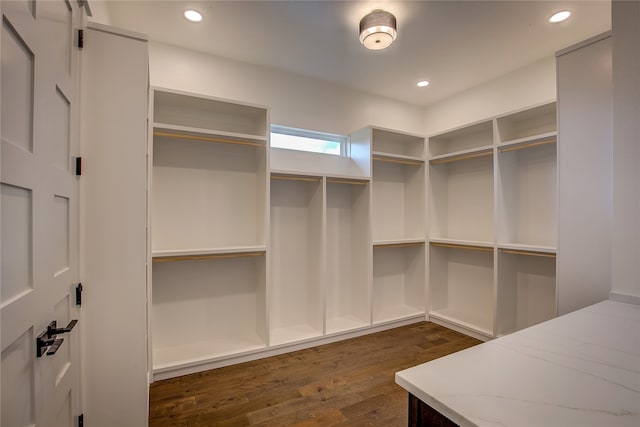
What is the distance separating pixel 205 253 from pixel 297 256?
1.08 m

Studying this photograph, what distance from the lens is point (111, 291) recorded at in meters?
1.57

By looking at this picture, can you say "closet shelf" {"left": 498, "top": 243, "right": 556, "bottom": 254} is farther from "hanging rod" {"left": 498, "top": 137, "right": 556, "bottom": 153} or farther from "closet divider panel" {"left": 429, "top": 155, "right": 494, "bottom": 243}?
"hanging rod" {"left": 498, "top": 137, "right": 556, "bottom": 153}

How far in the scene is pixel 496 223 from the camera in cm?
299

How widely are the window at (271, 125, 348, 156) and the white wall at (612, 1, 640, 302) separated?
2.45 metres

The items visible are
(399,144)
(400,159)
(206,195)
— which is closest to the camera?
(206,195)

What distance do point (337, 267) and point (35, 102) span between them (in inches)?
116

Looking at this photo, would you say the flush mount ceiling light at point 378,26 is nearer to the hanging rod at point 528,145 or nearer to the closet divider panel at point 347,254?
the closet divider panel at point 347,254

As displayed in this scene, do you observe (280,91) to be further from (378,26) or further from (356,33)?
(378,26)

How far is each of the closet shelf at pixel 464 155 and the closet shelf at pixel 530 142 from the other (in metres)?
0.14

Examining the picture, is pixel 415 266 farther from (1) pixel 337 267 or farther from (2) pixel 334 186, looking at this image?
(2) pixel 334 186

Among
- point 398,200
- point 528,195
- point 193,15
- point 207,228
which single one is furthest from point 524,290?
point 193,15

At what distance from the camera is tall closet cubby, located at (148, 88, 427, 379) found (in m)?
2.64

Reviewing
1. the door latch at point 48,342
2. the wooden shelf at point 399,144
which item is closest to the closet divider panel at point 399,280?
the wooden shelf at point 399,144

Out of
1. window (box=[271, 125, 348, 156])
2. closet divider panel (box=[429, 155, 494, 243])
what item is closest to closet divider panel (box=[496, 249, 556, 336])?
closet divider panel (box=[429, 155, 494, 243])
